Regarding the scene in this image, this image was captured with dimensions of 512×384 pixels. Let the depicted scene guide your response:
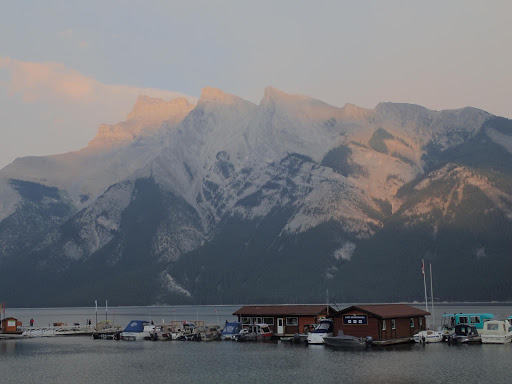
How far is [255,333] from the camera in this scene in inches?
5167

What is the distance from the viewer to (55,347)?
13200 cm

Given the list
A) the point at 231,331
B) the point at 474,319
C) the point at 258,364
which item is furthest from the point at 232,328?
the point at 474,319

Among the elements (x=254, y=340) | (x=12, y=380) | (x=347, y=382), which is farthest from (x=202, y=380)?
(x=254, y=340)

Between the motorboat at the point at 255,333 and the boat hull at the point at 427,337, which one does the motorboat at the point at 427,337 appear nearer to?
the boat hull at the point at 427,337

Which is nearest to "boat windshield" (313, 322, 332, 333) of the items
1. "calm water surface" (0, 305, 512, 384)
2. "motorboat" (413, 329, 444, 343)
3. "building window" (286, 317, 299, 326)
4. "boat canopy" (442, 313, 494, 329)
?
"calm water surface" (0, 305, 512, 384)

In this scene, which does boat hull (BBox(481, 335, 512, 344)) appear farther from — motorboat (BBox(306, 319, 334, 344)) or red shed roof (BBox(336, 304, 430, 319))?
motorboat (BBox(306, 319, 334, 344))

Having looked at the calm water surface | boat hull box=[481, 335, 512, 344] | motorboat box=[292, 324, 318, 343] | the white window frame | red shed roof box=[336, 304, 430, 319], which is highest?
red shed roof box=[336, 304, 430, 319]

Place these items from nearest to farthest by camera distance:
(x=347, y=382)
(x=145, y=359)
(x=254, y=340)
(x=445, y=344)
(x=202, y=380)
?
1. (x=347, y=382)
2. (x=202, y=380)
3. (x=145, y=359)
4. (x=445, y=344)
5. (x=254, y=340)

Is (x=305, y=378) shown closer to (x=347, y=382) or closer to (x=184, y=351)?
(x=347, y=382)

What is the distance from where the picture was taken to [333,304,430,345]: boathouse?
376 ft

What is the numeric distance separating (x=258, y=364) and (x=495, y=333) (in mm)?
41916

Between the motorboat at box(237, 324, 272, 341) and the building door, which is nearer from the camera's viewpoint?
the motorboat at box(237, 324, 272, 341)

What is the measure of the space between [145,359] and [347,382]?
38.9 metres

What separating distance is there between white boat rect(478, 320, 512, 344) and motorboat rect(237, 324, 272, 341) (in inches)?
1521
